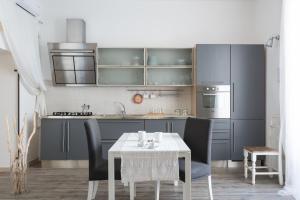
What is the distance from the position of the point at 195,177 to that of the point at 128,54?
3071mm

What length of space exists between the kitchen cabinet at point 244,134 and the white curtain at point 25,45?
3.27 metres

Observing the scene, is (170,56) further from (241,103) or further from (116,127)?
(116,127)

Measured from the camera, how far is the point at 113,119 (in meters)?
4.95

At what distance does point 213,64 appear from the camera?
196 inches

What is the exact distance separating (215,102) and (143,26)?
6.29 ft

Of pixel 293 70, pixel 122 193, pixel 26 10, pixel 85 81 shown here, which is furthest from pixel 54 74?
pixel 293 70

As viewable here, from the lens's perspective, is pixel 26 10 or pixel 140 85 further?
pixel 140 85

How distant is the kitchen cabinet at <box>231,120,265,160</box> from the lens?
4.96 meters

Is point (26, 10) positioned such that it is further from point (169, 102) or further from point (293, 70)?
point (293, 70)

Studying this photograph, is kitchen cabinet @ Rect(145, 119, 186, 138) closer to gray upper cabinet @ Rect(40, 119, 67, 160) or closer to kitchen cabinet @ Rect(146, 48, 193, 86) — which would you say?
kitchen cabinet @ Rect(146, 48, 193, 86)

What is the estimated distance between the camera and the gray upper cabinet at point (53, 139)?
491 cm

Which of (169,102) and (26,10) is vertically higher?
(26,10)

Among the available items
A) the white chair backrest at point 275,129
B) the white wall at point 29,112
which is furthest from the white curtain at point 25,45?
the white chair backrest at point 275,129

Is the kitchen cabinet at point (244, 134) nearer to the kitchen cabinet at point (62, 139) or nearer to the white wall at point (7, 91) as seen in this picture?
the kitchen cabinet at point (62, 139)
